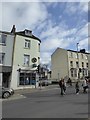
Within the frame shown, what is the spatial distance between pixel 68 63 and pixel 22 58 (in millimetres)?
28303

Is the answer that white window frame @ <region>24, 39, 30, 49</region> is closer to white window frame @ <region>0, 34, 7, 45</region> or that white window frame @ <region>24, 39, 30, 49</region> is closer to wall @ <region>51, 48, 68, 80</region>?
white window frame @ <region>0, 34, 7, 45</region>

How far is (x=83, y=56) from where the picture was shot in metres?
72.0

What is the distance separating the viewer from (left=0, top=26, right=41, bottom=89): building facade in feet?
128

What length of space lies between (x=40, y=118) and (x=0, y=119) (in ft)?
5.45

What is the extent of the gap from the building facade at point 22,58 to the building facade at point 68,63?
24.7 m

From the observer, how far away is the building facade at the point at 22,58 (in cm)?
3916

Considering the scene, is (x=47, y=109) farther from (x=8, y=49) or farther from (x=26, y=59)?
(x=26, y=59)

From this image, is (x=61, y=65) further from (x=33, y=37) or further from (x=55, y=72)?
(x=33, y=37)

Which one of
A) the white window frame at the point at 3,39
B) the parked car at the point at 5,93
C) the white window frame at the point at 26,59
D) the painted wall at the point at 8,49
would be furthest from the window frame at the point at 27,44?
the parked car at the point at 5,93

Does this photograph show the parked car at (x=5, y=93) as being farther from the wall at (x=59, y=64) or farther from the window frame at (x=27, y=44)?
the wall at (x=59, y=64)

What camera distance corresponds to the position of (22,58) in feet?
133

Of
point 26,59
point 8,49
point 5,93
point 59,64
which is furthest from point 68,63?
point 5,93

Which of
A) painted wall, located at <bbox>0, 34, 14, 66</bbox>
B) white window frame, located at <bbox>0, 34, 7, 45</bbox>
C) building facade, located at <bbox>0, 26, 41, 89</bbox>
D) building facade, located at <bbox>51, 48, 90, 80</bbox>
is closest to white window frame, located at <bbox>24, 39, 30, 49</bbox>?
building facade, located at <bbox>0, 26, 41, 89</bbox>

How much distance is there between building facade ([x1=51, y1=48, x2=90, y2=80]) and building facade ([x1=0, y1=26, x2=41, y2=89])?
81.1 ft
